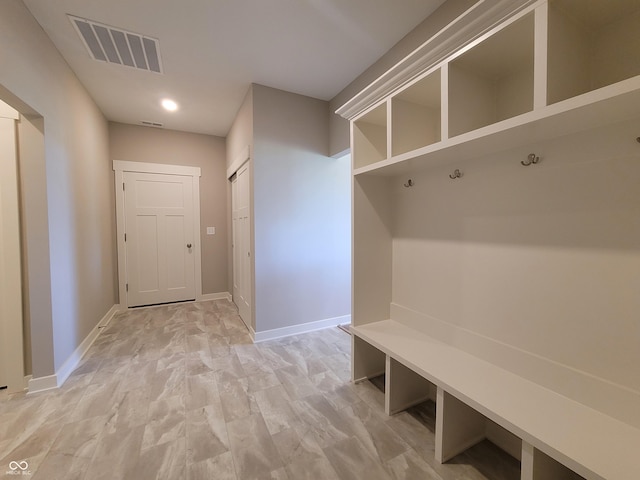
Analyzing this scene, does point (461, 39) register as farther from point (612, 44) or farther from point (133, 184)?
point (133, 184)

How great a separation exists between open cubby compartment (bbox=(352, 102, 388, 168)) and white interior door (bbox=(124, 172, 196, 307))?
328 centimetres

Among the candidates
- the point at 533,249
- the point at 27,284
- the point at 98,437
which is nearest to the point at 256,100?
the point at 27,284

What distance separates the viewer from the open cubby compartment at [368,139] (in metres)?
1.98

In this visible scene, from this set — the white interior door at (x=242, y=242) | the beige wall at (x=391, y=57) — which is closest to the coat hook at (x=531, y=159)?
the beige wall at (x=391, y=57)

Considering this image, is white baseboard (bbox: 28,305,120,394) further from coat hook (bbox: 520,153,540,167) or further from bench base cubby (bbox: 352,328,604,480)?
coat hook (bbox: 520,153,540,167)

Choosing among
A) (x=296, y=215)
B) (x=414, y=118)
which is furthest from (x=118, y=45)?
(x=414, y=118)

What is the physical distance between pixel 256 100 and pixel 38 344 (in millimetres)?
2789

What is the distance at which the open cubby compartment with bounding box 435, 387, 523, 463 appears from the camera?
53.5 inches

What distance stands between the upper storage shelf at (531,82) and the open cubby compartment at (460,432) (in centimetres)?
128

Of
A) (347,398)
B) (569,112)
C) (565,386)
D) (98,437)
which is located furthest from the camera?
(347,398)

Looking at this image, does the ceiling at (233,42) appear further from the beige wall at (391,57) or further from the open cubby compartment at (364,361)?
the open cubby compartment at (364,361)

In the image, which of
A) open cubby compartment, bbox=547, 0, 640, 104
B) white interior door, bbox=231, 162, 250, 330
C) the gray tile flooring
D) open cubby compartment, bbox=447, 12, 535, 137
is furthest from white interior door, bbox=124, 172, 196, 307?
open cubby compartment, bbox=547, 0, 640, 104

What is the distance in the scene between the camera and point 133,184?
3.92 m

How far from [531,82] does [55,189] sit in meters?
3.29
